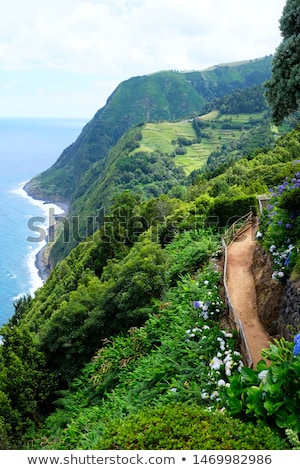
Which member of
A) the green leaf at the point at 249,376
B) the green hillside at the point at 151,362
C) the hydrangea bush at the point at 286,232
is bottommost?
the green hillside at the point at 151,362

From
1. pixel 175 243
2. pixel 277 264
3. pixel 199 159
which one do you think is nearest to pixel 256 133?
pixel 199 159

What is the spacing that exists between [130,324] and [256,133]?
10492 cm

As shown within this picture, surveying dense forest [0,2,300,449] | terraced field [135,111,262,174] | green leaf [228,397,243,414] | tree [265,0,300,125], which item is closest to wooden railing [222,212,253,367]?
dense forest [0,2,300,449]

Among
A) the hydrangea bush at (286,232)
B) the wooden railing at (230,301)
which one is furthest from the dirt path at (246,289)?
the hydrangea bush at (286,232)

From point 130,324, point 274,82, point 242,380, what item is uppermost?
point 274,82

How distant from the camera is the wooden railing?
8266 mm

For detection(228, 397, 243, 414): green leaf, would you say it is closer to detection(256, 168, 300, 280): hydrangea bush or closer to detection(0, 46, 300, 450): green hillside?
detection(0, 46, 300, 450): green hillside

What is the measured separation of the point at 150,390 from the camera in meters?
9.12

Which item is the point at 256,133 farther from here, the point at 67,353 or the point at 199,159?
the point at 67,353

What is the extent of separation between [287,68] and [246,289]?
6422 mm

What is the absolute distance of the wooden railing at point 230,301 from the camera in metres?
8.27

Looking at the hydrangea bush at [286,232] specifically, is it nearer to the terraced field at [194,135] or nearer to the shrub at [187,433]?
the shrub at [187,433]

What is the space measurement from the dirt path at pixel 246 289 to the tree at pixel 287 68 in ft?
13.7

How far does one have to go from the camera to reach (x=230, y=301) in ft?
33.0
